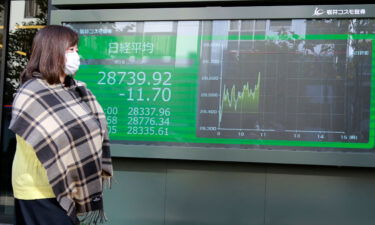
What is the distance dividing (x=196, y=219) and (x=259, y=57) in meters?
1.63

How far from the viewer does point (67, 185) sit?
1.91m

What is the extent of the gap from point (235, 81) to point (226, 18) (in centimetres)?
59

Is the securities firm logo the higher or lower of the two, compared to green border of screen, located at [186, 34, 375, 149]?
higher

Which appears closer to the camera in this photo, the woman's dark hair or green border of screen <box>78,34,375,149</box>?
the woman's dark hair

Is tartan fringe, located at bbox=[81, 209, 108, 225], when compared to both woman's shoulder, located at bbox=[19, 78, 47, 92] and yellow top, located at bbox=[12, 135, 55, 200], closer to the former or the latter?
yellow top, located at bbox=[12, 135, 55, 200]

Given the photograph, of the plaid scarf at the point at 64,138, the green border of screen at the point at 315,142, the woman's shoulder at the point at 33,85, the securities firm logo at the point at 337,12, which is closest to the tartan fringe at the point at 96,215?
the plaid scarf at the point at 64,138

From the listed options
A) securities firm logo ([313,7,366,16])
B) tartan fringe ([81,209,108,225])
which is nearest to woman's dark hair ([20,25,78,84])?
tartan fringe ([81,209,108,225])

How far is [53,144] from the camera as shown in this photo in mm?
1882

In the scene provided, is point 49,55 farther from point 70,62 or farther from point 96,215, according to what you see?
point 96,215

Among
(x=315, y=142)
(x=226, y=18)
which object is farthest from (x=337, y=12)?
(x=315, y=142)

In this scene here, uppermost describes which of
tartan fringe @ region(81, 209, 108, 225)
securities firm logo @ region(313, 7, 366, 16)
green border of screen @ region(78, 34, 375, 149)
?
securities firm logo @ region(313, 7, 366, 16)

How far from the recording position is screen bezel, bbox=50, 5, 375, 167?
373cm

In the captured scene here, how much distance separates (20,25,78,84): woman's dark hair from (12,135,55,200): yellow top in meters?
0.31

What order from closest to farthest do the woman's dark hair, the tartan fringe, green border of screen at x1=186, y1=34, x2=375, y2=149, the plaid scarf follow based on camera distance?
1. the plaid scarf
2. the woman's dark hair
3. the tartan fringe
4. green border of screen at x1=186, y1=34, x2=375, y2=149
